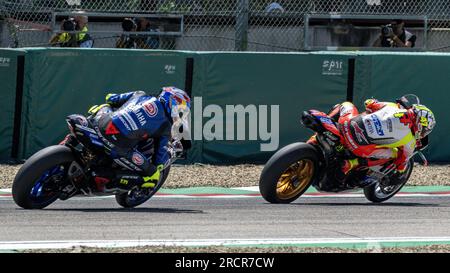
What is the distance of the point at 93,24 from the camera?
1511 centimetres

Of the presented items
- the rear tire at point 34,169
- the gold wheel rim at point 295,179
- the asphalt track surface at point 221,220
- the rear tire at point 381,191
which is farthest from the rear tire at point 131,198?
the rear tire at point 381,191

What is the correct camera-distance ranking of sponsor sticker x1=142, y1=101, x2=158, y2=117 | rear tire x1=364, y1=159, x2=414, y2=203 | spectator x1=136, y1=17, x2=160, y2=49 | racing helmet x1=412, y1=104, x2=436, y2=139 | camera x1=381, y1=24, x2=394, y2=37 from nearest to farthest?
sponsor sticker x1=142, y1=101, x2=158, y2=117 → racing helmet x1=412, y1=104, x2=436, y2=139 → rear tire x1=364, y1=159, x2=414, y2=203 → spectator x1=136, y1=17, x2=160, y2=49 → camera x1=381, y1=24, x2=394, y2=37

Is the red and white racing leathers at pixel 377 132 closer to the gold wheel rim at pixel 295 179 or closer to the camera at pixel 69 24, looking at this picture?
the gold wheel rim at pixel 295 179

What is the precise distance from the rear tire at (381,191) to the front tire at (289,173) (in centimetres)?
92

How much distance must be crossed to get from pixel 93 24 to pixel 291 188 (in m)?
5.88

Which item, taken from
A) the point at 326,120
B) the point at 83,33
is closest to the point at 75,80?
the point at 83,33

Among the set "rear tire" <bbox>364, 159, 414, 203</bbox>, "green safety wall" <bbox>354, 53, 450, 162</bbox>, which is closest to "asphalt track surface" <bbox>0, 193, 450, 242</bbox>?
"rear tire" <bbox>364, 159, 414, 203</bbox>

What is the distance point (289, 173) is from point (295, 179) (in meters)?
0.11

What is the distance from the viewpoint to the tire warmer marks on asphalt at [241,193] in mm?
11664

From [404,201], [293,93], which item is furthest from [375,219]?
[293,93]

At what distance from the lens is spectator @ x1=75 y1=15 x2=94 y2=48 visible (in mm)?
14588

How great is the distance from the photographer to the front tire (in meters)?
5.63

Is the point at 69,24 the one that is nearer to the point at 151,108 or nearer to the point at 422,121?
the point at 151,108

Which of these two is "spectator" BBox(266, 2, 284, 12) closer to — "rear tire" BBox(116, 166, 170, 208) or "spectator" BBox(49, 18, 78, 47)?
"spectator" BBox(49, 18, 78, 47)
